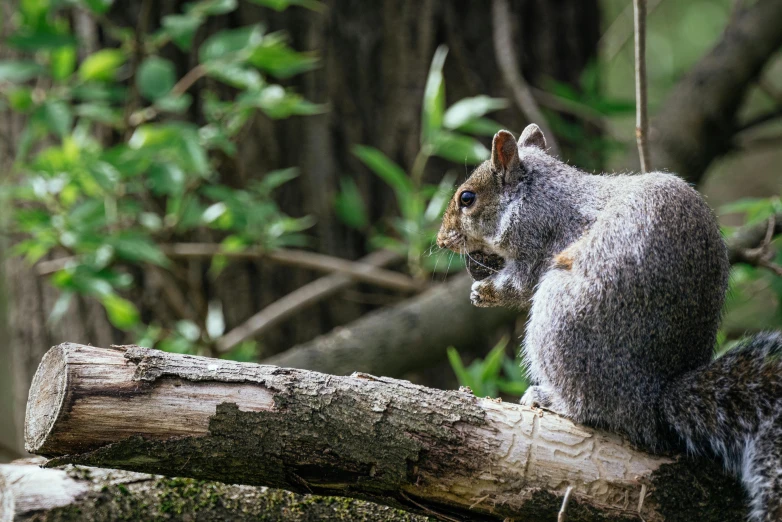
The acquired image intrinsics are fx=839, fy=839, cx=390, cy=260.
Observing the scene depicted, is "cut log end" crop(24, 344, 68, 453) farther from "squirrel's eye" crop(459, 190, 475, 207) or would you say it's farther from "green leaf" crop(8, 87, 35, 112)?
"green leaf" crop(8, 87, 35, 112)

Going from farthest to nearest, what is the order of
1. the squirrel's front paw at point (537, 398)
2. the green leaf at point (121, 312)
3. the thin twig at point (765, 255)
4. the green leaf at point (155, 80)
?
the green leaf at point (121, 312)
the green leaf at point (155, 80)
the thin twig at point (765, 255)
the squirrel's front paw at point (537, 398)

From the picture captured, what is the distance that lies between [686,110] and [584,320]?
1.88 meters

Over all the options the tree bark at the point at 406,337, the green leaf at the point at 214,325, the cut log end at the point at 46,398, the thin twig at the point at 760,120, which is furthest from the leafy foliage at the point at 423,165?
the cut log end at the point at 46,398

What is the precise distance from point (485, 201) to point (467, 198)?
50 millimetres

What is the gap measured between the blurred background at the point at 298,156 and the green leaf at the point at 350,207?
11 millimetres

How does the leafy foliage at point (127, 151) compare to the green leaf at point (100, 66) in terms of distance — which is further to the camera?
the green leaf at point (100, 66)

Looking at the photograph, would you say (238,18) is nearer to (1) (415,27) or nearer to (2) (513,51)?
(1) (415,27)

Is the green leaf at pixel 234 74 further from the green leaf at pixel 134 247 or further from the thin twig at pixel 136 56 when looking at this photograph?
the green leaf at pixel 134 247

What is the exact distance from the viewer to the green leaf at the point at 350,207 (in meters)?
3.12

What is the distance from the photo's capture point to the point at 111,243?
2363mm

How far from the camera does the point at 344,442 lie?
4.87 ft

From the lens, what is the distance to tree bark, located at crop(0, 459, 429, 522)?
1.53m

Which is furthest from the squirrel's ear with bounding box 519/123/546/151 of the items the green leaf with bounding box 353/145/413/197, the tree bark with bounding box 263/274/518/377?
the tree bark with bounding box 263/274/518/377

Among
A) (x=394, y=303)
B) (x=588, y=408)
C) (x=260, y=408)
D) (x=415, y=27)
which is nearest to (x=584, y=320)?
(x=588, y=408)
